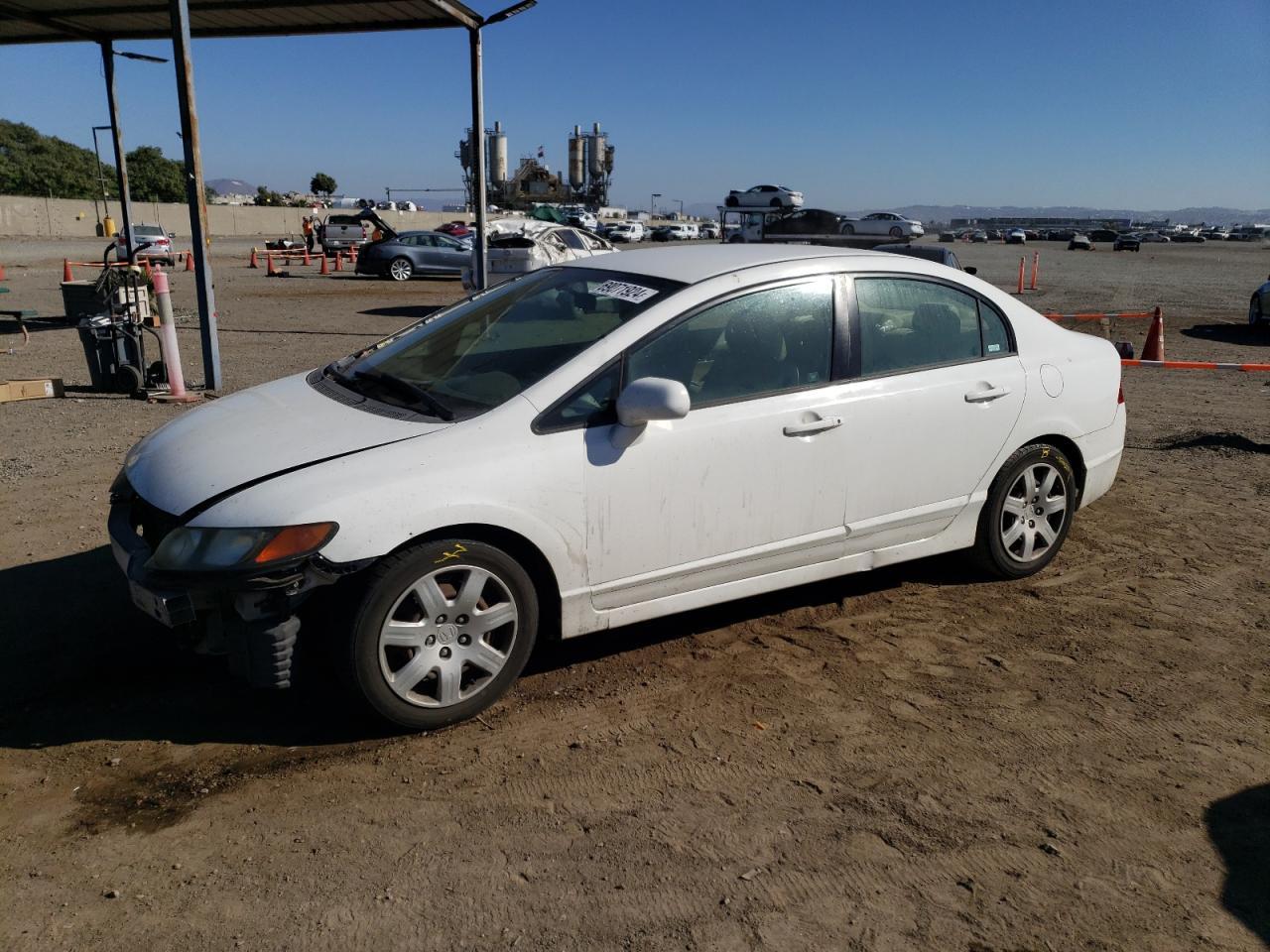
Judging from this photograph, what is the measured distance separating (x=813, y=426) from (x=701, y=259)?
0.97 m

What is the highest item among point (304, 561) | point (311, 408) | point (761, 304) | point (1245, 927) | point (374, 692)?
point (761, 304)

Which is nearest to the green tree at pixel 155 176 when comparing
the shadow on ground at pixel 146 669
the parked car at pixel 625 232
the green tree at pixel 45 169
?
the green tree at pixel 45 169

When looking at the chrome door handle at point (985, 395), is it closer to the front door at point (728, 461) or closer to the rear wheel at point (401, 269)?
the front door at point (728, 461)

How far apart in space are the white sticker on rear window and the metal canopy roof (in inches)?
368

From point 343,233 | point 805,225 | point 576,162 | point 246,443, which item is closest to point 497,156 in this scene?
point 576,162

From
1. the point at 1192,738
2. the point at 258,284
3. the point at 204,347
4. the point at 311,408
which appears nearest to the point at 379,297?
the point at 258,284

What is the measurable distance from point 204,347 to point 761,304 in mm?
7573

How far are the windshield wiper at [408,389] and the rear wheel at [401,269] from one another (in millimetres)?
24675

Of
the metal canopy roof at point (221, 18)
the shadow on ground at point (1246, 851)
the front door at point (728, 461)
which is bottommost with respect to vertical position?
the shadow on ground at point (1246, 851)

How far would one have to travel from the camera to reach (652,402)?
358 cm

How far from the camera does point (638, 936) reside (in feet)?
8.45

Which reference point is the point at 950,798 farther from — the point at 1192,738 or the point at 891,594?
the point at 891,594

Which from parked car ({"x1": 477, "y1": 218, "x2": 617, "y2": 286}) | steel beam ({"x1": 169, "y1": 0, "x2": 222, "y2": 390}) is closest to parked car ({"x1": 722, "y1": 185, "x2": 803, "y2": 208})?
parked car ({"x1": 477, "y1": 218, "x2": 617, "y2": 286})

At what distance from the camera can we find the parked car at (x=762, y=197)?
51469 millimetres
